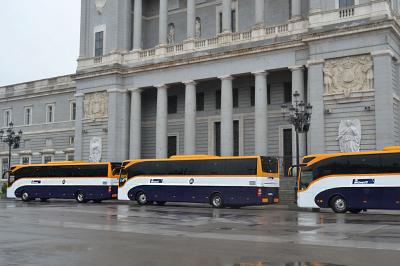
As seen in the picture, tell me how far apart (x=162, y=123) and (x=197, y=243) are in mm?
32939

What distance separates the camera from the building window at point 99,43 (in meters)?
51.1

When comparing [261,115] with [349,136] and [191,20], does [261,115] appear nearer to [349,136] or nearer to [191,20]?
[349,136]

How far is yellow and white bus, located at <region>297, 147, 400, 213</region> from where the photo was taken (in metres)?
25.5

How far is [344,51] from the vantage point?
119ft

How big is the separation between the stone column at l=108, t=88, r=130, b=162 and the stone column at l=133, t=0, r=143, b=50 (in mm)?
4605

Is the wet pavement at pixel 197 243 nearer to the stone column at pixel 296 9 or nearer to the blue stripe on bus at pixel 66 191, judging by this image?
the blue stripe on bus at pixel 66 191

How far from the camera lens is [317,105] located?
36875 mm

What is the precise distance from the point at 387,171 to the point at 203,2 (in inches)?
1157

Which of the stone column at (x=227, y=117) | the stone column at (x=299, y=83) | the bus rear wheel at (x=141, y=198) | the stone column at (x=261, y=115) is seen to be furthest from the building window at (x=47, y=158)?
the stone column at (x=299, y=83)

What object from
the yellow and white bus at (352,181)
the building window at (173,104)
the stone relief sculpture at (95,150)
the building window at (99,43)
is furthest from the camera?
the building window at (99,43)

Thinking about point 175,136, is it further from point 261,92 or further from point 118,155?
point 261,92

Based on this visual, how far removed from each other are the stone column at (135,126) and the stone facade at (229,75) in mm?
99

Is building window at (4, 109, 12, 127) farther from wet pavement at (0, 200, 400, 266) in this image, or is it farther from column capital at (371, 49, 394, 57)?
wet pavement at (0, 200, 400, 266)

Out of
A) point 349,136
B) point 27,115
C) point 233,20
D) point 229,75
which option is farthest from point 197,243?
point 27,115
